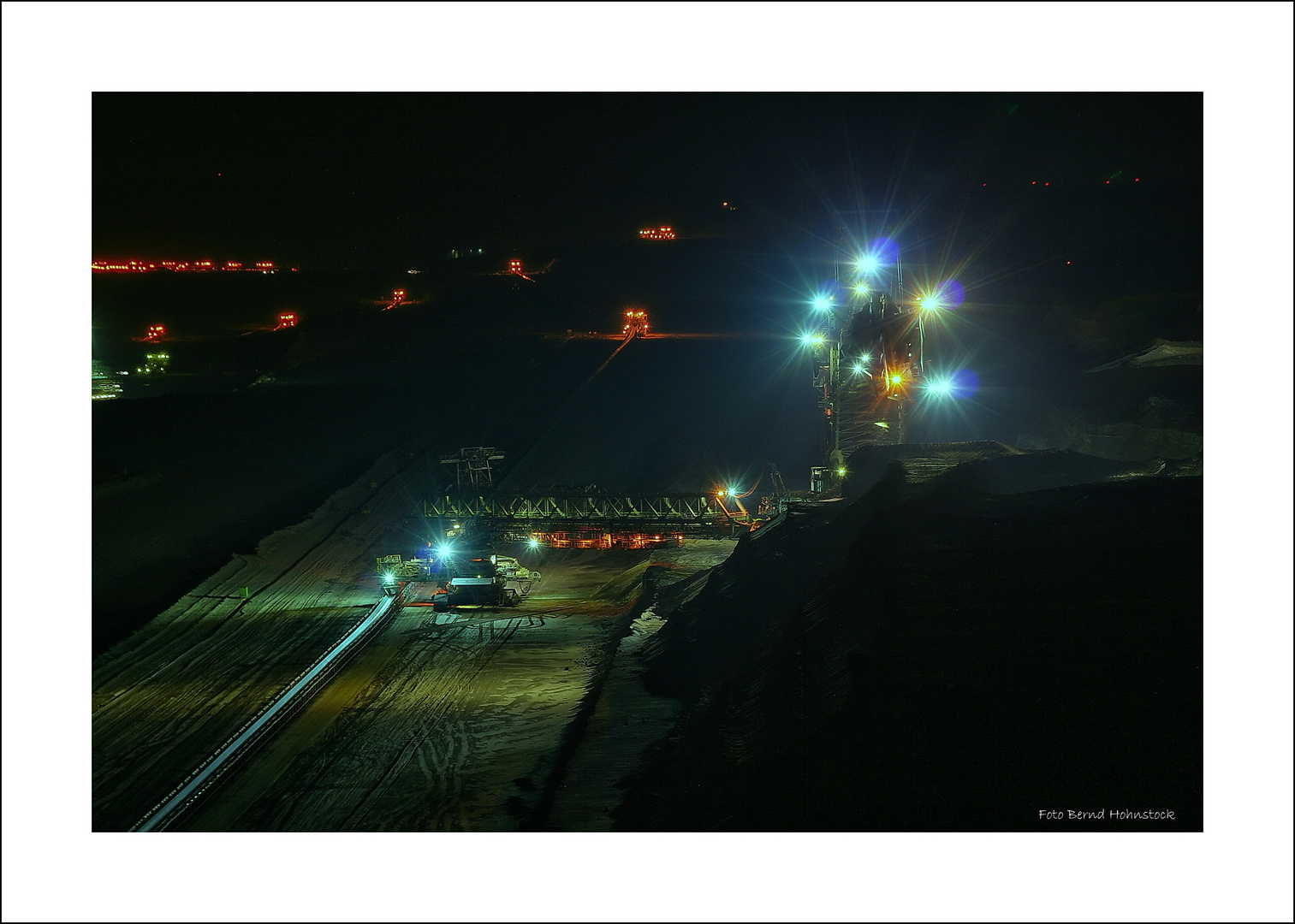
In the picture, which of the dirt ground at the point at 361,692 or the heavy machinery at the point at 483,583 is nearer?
the dirt ground at the point at 361,692

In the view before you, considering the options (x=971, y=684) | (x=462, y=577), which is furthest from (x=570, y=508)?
(x=971, y=684)

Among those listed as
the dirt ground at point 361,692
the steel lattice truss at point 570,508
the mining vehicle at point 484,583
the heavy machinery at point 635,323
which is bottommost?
the dirt ground at point 361,692

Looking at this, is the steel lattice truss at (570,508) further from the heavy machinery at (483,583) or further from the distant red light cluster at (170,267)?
the distant red light cluster at (170,267)

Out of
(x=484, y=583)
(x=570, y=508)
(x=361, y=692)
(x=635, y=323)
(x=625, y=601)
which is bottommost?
(x=361, y=692)

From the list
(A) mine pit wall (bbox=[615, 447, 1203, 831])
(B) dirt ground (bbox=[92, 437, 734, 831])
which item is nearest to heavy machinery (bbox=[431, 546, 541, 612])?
(B) dirt ground (bbox=[92, 437, 734, 831])

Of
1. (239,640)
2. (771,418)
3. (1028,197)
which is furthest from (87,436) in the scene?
(1028,197)

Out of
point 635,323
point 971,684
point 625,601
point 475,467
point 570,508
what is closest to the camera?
point 971,684

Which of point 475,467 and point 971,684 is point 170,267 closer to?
point 475,467

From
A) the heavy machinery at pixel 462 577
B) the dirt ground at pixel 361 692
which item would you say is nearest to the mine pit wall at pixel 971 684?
the dirt ground at pixel 361 692

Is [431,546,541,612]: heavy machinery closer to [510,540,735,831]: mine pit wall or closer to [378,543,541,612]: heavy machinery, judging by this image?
[378,543,541,612]: heavy machinery

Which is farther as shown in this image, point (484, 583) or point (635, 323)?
point (635, 323)
